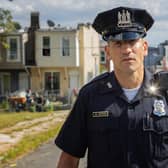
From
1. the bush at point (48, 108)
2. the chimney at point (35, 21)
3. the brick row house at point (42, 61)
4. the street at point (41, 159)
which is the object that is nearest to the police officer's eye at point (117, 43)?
the street at point (41, 159)

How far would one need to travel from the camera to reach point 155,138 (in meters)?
3.19

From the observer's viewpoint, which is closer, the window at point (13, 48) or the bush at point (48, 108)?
the bush at point (48, 108)

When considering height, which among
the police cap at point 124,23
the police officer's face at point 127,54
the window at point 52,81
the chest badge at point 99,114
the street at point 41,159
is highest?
the window at point 52,81

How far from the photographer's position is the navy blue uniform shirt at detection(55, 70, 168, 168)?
125 inches

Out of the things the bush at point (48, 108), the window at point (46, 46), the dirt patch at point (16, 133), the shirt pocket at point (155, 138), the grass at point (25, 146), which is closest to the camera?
the shirt pocket at point (155, 138)

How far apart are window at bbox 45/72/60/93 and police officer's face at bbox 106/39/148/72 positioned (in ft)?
134

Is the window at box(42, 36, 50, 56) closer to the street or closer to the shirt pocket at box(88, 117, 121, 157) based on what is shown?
the street

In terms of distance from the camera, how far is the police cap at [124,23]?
3324 mm

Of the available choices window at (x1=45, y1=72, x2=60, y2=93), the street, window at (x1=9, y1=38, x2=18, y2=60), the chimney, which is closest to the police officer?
the street

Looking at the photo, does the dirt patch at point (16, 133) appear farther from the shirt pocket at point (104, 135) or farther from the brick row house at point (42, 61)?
the brick row house at point (42, 61)

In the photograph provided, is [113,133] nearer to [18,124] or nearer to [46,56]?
[18,124]

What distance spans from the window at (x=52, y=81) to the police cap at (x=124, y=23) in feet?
134

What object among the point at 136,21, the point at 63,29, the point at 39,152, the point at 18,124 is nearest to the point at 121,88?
the point at 136,21

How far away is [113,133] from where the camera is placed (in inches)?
128
